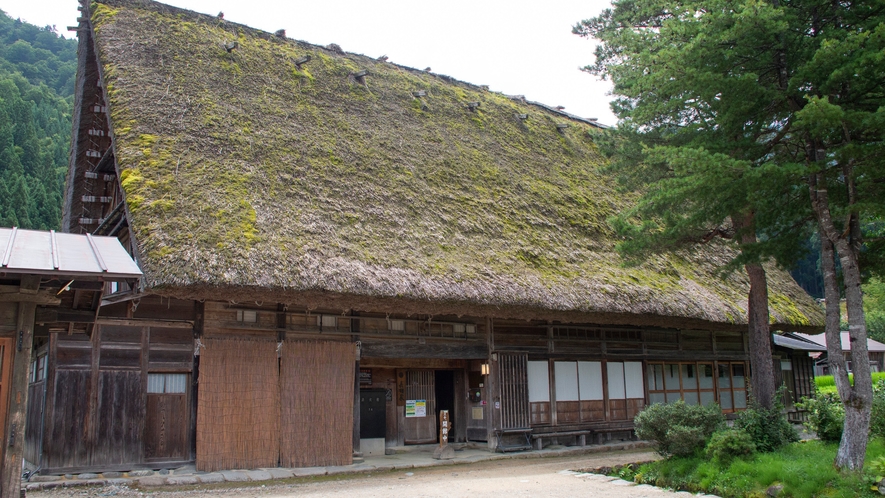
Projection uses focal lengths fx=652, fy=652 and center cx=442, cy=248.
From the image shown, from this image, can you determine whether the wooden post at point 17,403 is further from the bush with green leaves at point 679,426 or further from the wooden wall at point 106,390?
the bush with green leaves at point 679,426

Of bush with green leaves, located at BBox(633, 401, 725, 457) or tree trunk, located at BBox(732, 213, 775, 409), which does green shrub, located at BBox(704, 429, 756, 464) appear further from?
tree trunk, located at BBox(732, 213, 775, 409)

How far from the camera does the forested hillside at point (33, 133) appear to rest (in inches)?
1399

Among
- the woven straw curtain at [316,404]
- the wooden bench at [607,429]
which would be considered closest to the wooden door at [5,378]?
the woven straw curtain at [316,404]

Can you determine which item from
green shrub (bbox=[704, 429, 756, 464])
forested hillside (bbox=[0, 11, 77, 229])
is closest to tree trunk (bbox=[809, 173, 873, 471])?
green shrub (bbox=[704, 429, 756, 464])

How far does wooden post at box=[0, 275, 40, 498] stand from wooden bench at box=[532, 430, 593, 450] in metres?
8.99

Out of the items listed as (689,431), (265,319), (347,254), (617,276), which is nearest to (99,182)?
(265,319)

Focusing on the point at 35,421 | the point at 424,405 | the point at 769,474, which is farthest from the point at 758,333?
the point at 35,421

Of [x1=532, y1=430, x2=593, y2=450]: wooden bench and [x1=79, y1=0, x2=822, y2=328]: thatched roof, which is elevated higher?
[x1=79, y1=0, x2=822, y2=328]: thatched roof

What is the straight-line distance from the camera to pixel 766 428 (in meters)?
9.18

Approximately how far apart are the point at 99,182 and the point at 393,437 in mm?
7719

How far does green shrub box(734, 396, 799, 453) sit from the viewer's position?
29.6 feet

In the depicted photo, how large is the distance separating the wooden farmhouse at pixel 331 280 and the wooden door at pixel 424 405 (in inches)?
1.7

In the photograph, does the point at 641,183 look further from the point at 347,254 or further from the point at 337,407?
the point at 337,407

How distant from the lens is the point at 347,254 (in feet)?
32.0
